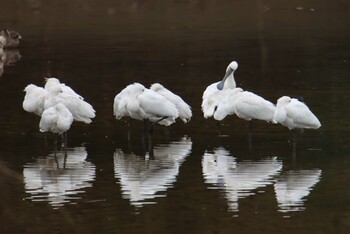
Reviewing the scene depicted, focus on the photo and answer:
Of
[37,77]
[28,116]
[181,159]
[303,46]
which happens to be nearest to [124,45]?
[303,46]

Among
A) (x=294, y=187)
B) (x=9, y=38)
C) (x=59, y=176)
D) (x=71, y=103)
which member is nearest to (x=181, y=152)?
(x=71, y=103)

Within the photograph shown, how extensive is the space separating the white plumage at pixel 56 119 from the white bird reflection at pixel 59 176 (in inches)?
14.7

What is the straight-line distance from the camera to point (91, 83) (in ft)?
77.7

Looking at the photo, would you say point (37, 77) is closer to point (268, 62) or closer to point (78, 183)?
point (268, 62)

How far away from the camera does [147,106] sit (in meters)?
16.0

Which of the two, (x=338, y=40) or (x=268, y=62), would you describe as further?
(x=338, y=40)

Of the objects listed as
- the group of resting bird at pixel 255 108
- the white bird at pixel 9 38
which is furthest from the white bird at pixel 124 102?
the white bird at pixel 9 38

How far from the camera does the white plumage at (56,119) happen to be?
50.1 ft

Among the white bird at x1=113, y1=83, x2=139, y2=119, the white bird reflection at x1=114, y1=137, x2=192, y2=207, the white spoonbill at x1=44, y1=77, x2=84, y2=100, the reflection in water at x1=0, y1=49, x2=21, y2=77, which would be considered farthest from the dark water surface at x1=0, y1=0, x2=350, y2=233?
the white spoonbill at x1=44, y1=77, x2=84, y2=100

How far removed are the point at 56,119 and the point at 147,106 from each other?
1.45 metres

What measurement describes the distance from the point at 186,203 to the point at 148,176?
5.33ft

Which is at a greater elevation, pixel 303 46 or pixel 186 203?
pixel 303 46

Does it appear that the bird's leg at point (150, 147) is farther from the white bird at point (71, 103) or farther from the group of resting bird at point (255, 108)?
the group of resting bird at point (255, 108)

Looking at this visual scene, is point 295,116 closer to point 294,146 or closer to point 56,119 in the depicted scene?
point 294,146
